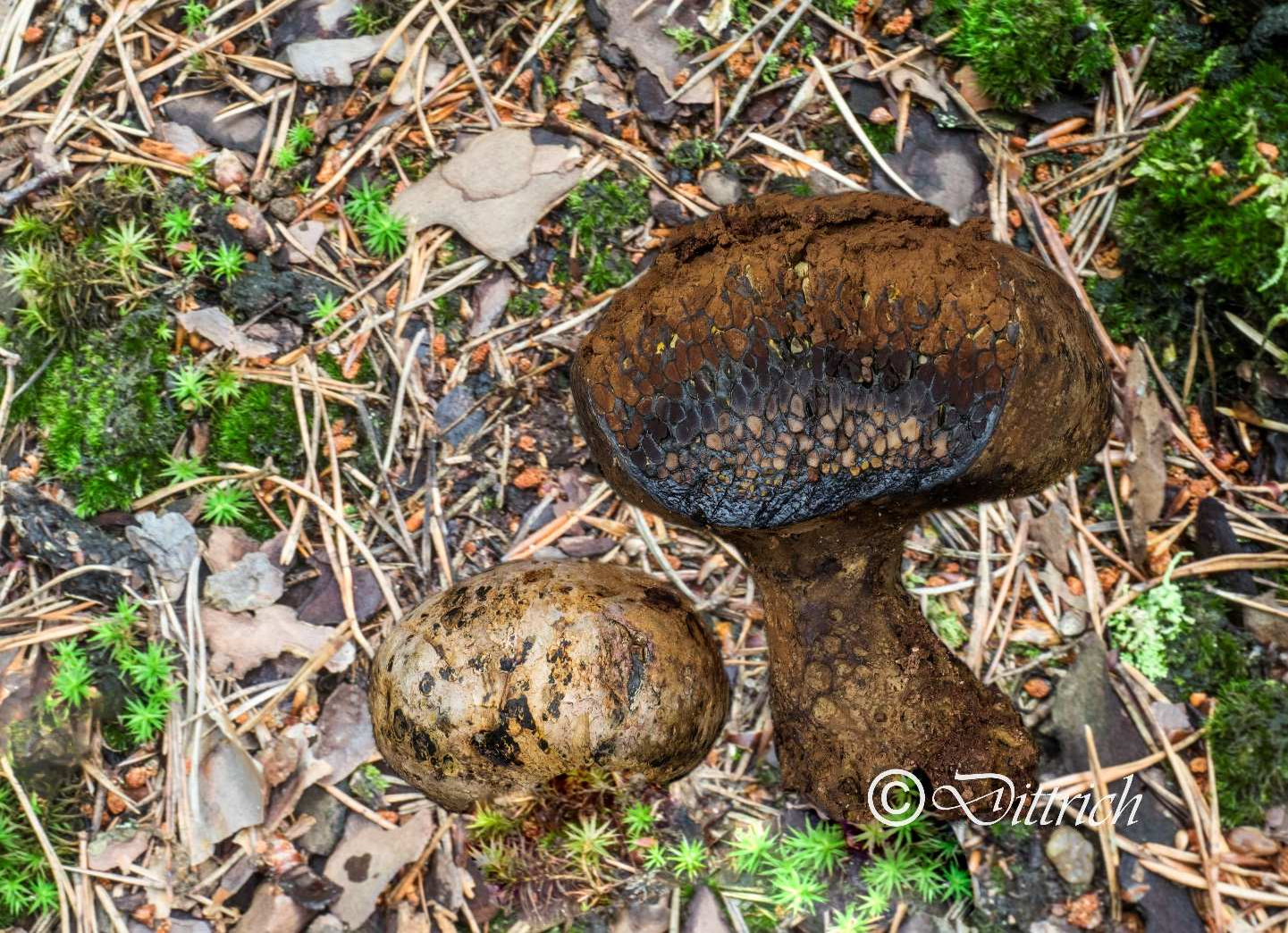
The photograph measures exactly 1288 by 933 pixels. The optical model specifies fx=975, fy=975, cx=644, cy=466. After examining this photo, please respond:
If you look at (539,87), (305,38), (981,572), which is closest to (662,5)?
(539,87)

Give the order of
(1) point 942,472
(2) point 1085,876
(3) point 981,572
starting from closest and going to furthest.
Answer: (1) point 942,472
(2) point 1085,876
(3) point 981,572

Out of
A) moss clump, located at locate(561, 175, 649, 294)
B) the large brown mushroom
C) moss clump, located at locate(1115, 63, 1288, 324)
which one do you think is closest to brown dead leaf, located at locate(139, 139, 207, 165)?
moss clump, located at locate(561, 175, 649, 294)

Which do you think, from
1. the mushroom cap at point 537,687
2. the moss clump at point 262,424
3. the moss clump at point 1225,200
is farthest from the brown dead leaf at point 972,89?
the moss clump at point 262,424

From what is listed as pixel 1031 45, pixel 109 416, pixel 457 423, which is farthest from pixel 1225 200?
pixel 109 416

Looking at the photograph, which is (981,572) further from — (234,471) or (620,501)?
(234,471)

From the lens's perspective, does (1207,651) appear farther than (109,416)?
No

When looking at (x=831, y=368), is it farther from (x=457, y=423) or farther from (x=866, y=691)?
(x=457, y=423)
